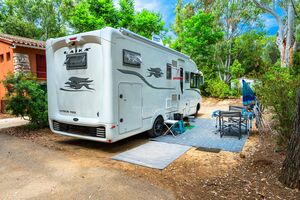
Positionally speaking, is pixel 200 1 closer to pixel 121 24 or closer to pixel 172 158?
pixel 121 24

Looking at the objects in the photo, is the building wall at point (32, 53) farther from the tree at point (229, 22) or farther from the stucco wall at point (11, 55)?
the tree at point (229, 22)


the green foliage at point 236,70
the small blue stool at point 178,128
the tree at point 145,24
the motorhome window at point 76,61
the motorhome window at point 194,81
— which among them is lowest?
the small blue stool at point 178,128

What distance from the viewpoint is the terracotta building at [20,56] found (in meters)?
11.5

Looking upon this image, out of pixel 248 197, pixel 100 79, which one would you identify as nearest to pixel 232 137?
pixel 248 197

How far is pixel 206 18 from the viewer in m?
16.6

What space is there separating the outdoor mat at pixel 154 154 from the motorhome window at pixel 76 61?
2282 mm

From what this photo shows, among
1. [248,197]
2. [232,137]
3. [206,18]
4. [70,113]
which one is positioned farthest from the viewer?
[206,18]

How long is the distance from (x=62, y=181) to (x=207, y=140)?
13.7ft

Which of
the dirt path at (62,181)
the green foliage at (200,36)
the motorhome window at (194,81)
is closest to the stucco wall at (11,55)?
the dirt path at (62,181)

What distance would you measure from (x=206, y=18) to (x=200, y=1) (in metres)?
4.68

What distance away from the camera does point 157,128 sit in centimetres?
644

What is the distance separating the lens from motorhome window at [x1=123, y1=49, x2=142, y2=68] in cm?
487

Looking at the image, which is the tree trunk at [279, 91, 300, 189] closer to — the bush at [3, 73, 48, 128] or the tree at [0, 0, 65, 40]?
the bush at [3, 73, 48, 128]

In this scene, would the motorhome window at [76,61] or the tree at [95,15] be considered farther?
the tree at [95,15]
